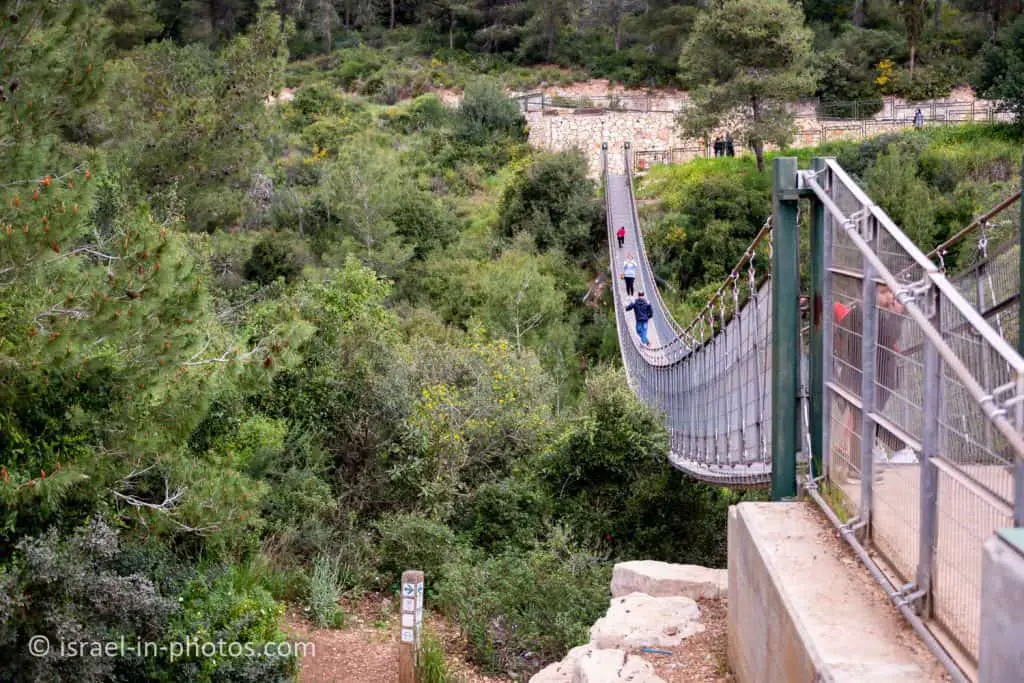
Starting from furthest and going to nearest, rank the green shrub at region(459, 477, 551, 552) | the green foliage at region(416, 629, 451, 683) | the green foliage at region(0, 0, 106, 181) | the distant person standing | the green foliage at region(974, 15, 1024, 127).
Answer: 1. the green foliage at region(974, 15, 1024, 127)
2. the distant person standing
3. the green shrub at region(459, 477, 551, 552)
4. the green foliage at region(0, 0, 106, 181)
5. the green foliage at region(416, 629, 451, 683)

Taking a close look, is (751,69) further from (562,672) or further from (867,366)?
(867,366)

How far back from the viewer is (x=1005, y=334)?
3.10 m

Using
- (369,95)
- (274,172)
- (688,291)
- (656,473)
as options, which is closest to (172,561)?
(656,473)

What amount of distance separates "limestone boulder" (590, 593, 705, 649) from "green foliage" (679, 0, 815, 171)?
19.8 meters

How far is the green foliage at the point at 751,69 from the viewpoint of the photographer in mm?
22359

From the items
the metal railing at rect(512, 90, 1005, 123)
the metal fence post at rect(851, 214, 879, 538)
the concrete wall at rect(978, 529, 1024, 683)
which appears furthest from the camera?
the metal railing at rect(512, 90, 1005, 123)

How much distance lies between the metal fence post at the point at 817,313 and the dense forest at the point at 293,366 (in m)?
3.58

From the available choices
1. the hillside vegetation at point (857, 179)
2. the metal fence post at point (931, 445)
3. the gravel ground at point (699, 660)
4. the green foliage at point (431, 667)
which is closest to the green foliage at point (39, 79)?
the green foliage at point (431, 667)

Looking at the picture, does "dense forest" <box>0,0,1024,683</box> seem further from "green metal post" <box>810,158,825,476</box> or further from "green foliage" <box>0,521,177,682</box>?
"green metal post" <box>810,158,825,476</box>

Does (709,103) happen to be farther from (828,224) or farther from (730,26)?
(828,224)

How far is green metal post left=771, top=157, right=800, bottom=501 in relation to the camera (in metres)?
3.12

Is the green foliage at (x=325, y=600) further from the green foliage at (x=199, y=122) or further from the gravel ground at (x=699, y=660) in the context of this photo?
the green foliage at (x=199, y=122)

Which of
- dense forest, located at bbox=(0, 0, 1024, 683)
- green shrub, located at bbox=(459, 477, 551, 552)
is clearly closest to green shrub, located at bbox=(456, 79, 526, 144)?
dense forest, located at bbox=(0, 0, 1024, 683)

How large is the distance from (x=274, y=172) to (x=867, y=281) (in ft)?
74.4
